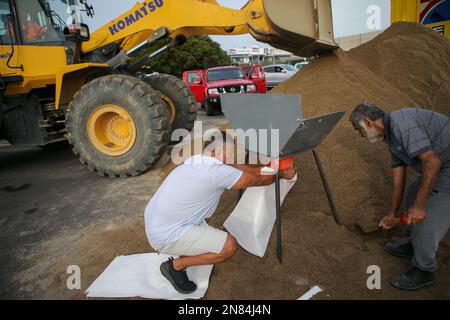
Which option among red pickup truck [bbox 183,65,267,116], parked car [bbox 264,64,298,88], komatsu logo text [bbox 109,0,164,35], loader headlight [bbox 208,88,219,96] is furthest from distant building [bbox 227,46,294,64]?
komatsu logo text [bbox 109,0,164,35]

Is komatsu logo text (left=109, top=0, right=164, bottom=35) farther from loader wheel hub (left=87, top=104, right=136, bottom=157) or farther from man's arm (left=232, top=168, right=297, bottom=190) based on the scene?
man's arm (left=232, top=168, right=297, bottom=190)

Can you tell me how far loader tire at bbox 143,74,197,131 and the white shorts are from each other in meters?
4.20

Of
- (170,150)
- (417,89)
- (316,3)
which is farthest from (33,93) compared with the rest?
(417,89)

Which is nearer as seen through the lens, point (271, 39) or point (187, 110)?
point (271, 39)

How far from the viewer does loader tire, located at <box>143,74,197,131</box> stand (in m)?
6.13

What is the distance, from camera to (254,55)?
62.2 metres

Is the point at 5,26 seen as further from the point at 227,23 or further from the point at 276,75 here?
the point at 276,75

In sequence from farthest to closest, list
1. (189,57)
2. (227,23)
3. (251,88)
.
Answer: (189,57), (251,88), (227,23)

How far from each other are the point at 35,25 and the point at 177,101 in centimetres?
258

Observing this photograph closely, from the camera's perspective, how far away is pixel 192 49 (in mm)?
26266

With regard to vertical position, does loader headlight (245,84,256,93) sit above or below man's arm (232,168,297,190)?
above

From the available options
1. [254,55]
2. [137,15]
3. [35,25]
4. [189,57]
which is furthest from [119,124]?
[254,55]

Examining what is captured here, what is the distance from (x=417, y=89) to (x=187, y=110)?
414 cm
